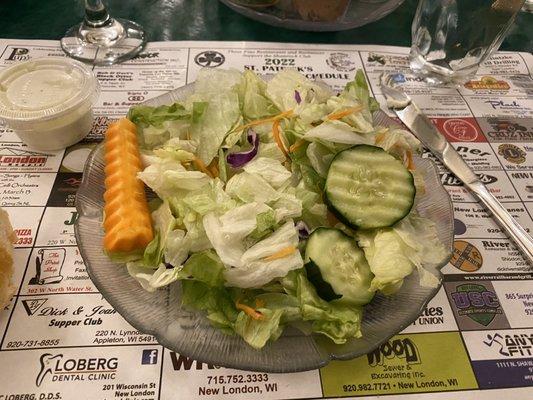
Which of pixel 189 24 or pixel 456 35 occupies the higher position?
pixel 456 35

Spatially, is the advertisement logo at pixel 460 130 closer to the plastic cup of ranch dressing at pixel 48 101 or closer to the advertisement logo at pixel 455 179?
the advertisement logo at pixel 455 179

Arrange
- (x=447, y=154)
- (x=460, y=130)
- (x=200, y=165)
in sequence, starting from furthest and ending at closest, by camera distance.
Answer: (x=460, y=130)
(x=447, y=154)
(x=200, y=165)

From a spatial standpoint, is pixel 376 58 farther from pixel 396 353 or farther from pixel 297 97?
pixel 396 353

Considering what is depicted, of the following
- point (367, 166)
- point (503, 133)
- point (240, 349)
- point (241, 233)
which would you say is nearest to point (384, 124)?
point (367, 166)

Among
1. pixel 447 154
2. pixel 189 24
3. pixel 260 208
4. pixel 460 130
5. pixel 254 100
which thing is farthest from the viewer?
pixel 189 24

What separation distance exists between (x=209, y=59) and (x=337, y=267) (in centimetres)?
89

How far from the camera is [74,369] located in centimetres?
77

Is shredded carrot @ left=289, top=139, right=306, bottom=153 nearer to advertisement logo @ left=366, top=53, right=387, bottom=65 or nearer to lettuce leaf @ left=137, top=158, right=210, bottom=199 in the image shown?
lettuce leaf @ left=137, top=158, right=210, bottom=199

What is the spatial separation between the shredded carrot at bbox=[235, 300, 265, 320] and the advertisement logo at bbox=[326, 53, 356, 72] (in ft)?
3.00

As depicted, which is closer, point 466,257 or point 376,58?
point 466,257

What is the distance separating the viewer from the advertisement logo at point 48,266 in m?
0.89

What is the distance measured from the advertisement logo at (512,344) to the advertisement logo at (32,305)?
82 cm

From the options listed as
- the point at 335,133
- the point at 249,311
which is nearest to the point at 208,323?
the point at 249,311

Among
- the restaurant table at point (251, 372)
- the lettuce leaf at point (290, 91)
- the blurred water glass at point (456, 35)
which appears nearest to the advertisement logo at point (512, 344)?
the restaurant table at point (251, 372)
